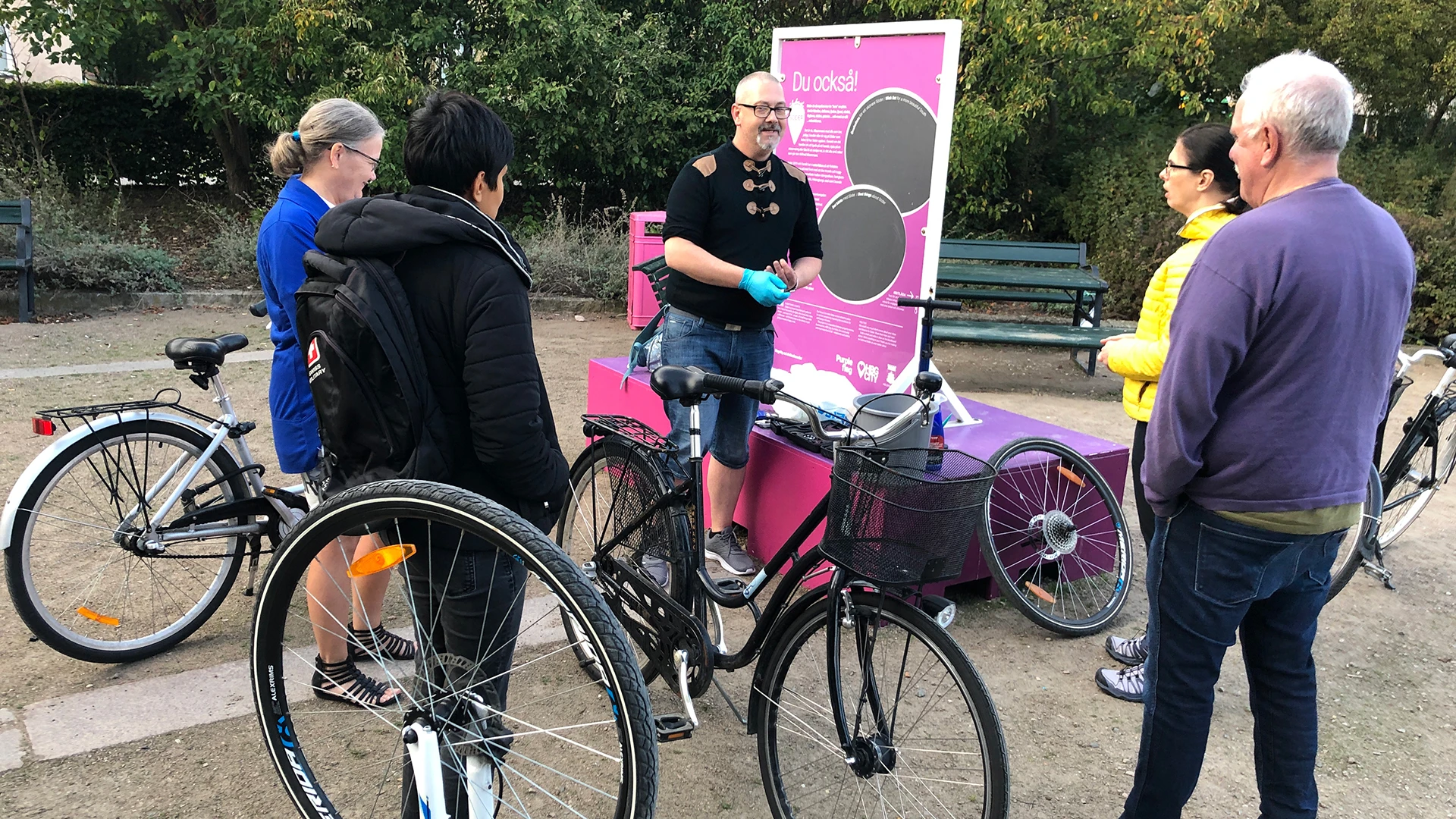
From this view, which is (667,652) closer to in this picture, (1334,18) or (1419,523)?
(1419,523)

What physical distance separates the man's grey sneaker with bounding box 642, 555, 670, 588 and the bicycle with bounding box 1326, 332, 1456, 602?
2.92m

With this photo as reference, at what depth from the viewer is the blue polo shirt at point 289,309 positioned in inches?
119

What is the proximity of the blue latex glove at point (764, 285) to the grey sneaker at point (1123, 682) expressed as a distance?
1776mm

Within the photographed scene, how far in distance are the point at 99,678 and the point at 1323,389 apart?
11.9 ft

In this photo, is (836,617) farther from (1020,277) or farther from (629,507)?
(1020,277)

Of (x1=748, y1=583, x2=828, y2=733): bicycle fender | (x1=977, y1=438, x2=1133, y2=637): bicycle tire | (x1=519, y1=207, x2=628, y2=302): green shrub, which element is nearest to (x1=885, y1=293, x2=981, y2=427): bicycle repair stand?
(x1=977, y1=438, x2=1133, y2=637): bicycle tire

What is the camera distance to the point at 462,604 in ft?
6.89

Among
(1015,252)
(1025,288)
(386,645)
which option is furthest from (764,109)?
(1025,288)

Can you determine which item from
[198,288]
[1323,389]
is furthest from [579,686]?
[198,288]

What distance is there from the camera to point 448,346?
6.91 ft

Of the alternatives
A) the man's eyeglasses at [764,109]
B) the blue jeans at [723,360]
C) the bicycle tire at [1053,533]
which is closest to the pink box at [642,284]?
the blue jeans at [723,360]

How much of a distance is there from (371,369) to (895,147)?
12.0 ft

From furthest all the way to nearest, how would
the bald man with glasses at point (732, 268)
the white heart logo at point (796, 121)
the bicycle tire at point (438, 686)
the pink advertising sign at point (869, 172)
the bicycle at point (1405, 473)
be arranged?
the white heart logo at point (796, 121)
the pink advertising sign at point (869, 172)
the bicycle at point (1405, 473)
the bald man with glasses at point (732, 268)
the bicycle tire at point (438, 686)

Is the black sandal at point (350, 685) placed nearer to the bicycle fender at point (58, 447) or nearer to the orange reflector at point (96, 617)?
the orange reflector at point (96, 617)
